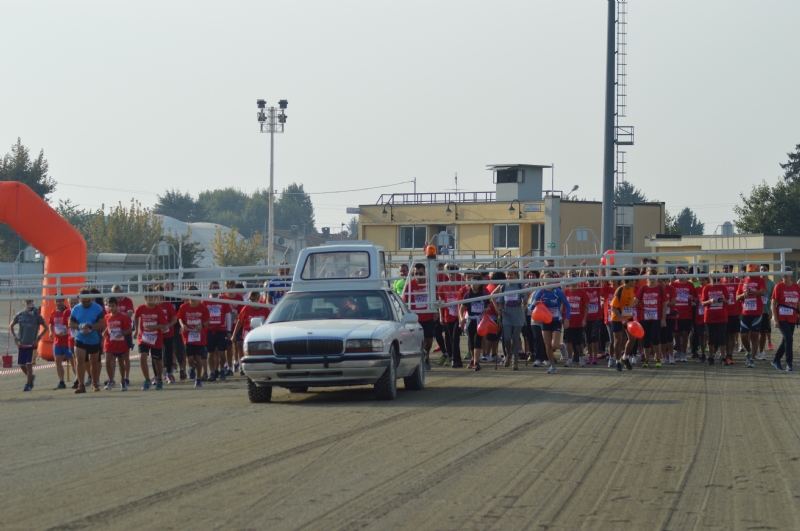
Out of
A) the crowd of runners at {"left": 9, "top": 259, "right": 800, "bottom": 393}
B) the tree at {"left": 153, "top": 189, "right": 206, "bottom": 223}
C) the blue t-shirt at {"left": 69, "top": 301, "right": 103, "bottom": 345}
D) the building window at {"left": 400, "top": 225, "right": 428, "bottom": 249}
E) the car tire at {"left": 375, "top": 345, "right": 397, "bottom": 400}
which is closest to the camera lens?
the car tire at {"left": 375, "top": 345, "right": 397, "bottom": 400}

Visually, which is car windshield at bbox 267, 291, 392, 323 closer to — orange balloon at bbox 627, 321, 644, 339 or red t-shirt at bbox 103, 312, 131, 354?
red t-shirt at bbox 103, 312, 131, 354

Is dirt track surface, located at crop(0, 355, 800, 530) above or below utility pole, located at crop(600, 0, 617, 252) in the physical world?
below

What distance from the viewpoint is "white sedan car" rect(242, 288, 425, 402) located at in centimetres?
1265

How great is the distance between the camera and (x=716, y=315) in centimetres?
1939

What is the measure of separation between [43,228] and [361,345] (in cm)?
1412

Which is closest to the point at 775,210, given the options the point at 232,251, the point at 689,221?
the point at 232,251

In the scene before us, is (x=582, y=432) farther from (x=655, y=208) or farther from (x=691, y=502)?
(x=655, y=208)

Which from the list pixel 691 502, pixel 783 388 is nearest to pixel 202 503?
pixel 691 502

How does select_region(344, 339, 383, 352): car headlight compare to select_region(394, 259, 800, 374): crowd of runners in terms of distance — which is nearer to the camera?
select_region(344, 339, 383, 352): car headlight

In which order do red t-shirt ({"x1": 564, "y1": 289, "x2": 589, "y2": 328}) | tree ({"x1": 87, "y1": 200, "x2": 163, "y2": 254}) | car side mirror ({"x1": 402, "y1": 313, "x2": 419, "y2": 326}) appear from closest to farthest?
car side mirror ({"x1": 402, "y1": 313, "x2": 419, "y2": 326}) → red t-shirt ({"x1": 564, "y1": 289, "x2": 589, "y2": 328}) → tree ({"x1": 87, "y1": 200, "x2": 163, "y2": 254})

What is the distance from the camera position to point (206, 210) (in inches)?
7052

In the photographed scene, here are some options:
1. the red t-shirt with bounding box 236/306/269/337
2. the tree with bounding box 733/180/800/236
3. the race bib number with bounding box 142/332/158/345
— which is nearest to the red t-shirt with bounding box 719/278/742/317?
the red t-shirt with bounding box 236/306/269/337

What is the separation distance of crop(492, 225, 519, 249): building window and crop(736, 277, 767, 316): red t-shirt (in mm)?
39903

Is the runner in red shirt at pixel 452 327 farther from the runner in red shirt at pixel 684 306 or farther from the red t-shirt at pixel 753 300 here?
the red t-shirt at pixel 753 300
